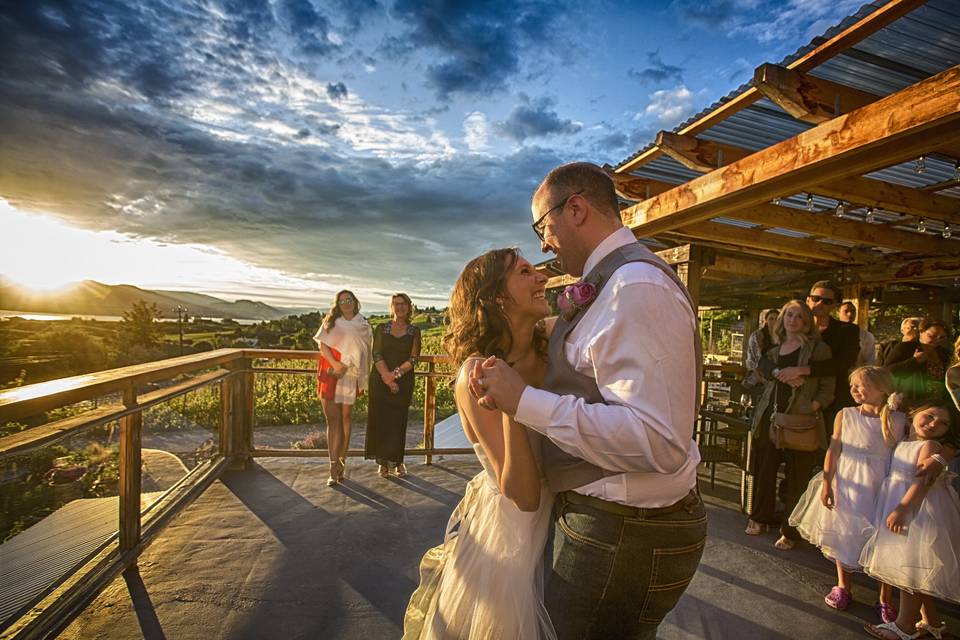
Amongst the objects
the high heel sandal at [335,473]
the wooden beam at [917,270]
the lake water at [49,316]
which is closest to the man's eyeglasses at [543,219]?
the high heel sandal at [335,473]

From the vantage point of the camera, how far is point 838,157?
2.22m

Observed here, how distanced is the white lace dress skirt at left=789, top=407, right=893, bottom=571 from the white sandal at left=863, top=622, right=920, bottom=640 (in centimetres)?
28

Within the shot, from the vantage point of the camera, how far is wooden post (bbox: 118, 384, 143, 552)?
2.66 meters

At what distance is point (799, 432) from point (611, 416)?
3398 mm

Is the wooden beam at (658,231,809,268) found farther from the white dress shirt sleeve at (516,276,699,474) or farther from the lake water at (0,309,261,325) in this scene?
the lake water at (0,309,261,325)

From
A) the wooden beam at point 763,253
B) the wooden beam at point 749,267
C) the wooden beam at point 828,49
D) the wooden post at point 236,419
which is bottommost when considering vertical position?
the wooden post at point 236,419

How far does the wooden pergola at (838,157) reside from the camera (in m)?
2.04

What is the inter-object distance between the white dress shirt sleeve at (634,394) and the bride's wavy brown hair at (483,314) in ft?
1.98

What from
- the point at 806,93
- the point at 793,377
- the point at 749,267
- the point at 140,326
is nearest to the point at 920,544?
the point at 793,377

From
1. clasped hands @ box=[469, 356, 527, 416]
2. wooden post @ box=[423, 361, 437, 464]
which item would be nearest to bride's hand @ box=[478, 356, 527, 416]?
clasped hands @ box=[469, 356, 527, 416]

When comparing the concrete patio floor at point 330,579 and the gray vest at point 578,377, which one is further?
the concrete patio floor at point 330,579

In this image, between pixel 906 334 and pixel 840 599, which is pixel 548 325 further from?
pixel 906 334

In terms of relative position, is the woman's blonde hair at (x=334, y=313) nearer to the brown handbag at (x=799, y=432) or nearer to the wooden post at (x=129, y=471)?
the wooden post at (x=129, y=471)

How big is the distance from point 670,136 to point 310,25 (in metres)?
5.36
